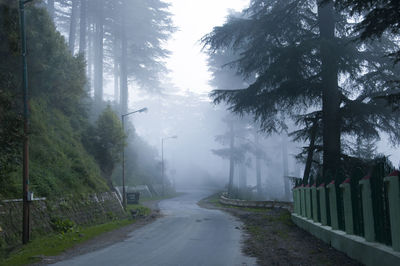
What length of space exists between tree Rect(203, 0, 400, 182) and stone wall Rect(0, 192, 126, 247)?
8.43 m

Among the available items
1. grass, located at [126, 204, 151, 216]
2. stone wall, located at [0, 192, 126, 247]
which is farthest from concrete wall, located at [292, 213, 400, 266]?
grass, located at [126, 204, 151, 216]

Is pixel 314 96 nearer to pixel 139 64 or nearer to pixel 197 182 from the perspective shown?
pixel 139 64

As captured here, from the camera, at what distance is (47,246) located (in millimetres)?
12180

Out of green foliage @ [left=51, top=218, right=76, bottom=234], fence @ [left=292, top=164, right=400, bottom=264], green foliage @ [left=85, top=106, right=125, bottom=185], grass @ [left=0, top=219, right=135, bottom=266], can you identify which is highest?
green foliage @ [left=85, top=106, right=125, bottom=185]

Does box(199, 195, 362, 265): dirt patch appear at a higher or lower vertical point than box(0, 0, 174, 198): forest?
lower

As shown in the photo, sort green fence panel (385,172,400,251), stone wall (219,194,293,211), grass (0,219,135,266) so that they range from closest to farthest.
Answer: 1. green fence panel (385,172,400,251)
2. grass (0,219,135,266)
3. stone wall (219,194,293,211)

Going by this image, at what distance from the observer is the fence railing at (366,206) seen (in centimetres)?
653

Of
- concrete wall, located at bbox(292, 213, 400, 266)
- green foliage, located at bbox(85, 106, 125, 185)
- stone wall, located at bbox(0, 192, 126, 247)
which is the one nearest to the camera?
concrete wall, located at bbox(292, 213, 400, 266)

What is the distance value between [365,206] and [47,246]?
941cm

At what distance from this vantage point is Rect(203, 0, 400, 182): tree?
54.5ft

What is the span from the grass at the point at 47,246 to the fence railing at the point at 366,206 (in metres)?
7.75

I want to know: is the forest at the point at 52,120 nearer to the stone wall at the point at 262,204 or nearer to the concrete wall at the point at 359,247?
the concrete wall at the point at 359,247

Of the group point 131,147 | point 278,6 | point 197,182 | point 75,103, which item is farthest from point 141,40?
point 197,182

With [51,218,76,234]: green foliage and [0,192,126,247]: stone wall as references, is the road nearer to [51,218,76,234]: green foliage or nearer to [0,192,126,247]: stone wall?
[51,218,76,234]: green foliage
